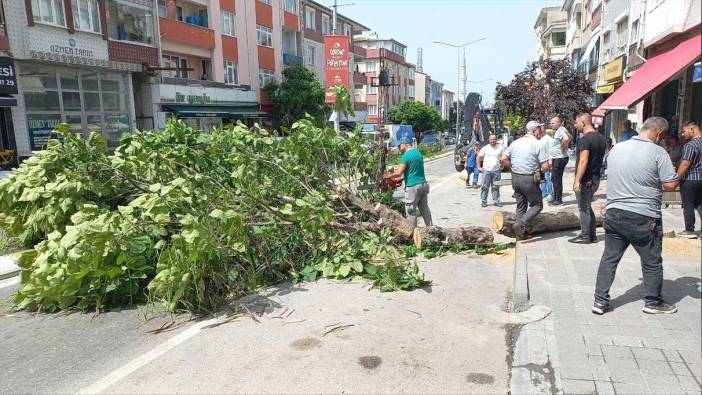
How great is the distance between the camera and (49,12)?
1928 centimetres

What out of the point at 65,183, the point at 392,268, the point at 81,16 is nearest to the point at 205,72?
the point at 81,16

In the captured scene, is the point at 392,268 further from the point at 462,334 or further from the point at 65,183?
the point at 65,183

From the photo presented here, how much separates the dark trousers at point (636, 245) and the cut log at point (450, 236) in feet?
9.16

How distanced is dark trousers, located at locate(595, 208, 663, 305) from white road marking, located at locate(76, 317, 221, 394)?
3802mm

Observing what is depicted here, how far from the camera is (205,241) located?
498 cm

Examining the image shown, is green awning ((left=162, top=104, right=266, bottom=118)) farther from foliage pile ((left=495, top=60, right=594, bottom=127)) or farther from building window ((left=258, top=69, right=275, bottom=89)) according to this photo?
foliage pile ((left=495, top=60, right=594, bottom=127))

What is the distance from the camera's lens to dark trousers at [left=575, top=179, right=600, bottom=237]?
695 cm

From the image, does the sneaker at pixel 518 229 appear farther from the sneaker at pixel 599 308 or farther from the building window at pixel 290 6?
the building window at pixel 290 6

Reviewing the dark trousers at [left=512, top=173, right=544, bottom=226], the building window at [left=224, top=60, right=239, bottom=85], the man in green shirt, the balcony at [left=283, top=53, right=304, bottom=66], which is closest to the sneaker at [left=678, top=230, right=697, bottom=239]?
the dark trousers at [left=512, top=173, right=544, bottom=226]

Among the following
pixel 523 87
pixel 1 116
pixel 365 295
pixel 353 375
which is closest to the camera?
pixel 353 375

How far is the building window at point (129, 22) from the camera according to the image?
23.0 meters

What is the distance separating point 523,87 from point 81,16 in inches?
719

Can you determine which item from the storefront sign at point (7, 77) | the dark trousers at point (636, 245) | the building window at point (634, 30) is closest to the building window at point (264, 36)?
the storefront sign at point (7, 77)

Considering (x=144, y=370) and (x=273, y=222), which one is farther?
(x=273, y=222)
